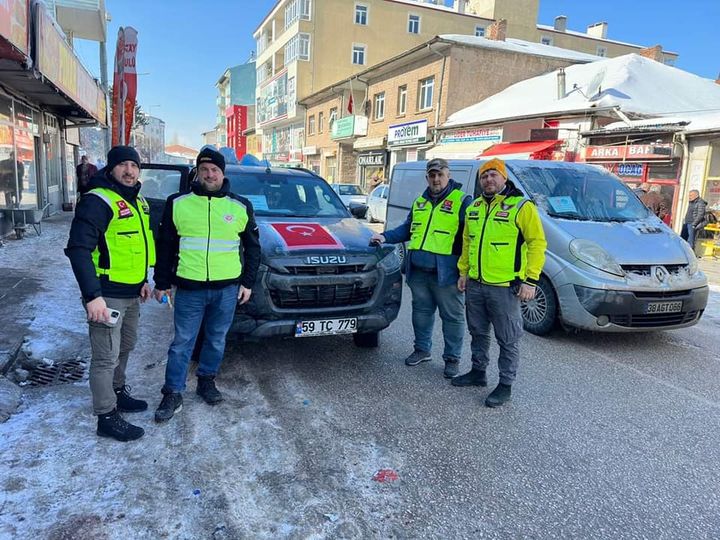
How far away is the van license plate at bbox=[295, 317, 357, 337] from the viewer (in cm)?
407

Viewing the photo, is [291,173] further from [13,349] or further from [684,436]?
[684,436]

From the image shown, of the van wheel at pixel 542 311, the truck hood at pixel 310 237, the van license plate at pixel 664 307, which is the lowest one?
the van wheel at pixel 542 311

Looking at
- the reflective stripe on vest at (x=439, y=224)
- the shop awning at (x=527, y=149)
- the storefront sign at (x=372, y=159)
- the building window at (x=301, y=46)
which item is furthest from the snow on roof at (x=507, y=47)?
the reflective stripe on vest at (x=439, y=224)

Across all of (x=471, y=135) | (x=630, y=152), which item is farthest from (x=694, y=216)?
(x=471, y=135)

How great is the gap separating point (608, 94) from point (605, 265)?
1400cm

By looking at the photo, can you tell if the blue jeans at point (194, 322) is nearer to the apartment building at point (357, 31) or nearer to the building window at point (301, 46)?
the apartment building at point (357, 31)

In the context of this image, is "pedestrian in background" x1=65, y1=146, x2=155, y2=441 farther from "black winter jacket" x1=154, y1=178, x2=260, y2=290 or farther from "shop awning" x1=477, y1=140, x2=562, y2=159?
"shop awning" x1=477, y1=140, x2=562, y2=159

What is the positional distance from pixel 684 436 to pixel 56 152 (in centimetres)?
1881

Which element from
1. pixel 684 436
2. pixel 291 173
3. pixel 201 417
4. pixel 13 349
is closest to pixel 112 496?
pixel 201 417

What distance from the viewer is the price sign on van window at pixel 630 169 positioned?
1398cm

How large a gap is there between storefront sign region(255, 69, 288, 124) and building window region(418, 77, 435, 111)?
684 inches

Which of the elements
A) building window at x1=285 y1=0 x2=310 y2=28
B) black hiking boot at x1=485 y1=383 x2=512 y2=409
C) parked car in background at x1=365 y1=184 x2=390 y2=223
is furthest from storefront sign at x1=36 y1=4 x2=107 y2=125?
building window at x1=285 y1=0 x2=310 y2=28

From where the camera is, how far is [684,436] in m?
3.53

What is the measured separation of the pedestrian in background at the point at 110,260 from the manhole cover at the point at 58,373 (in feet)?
3.51
